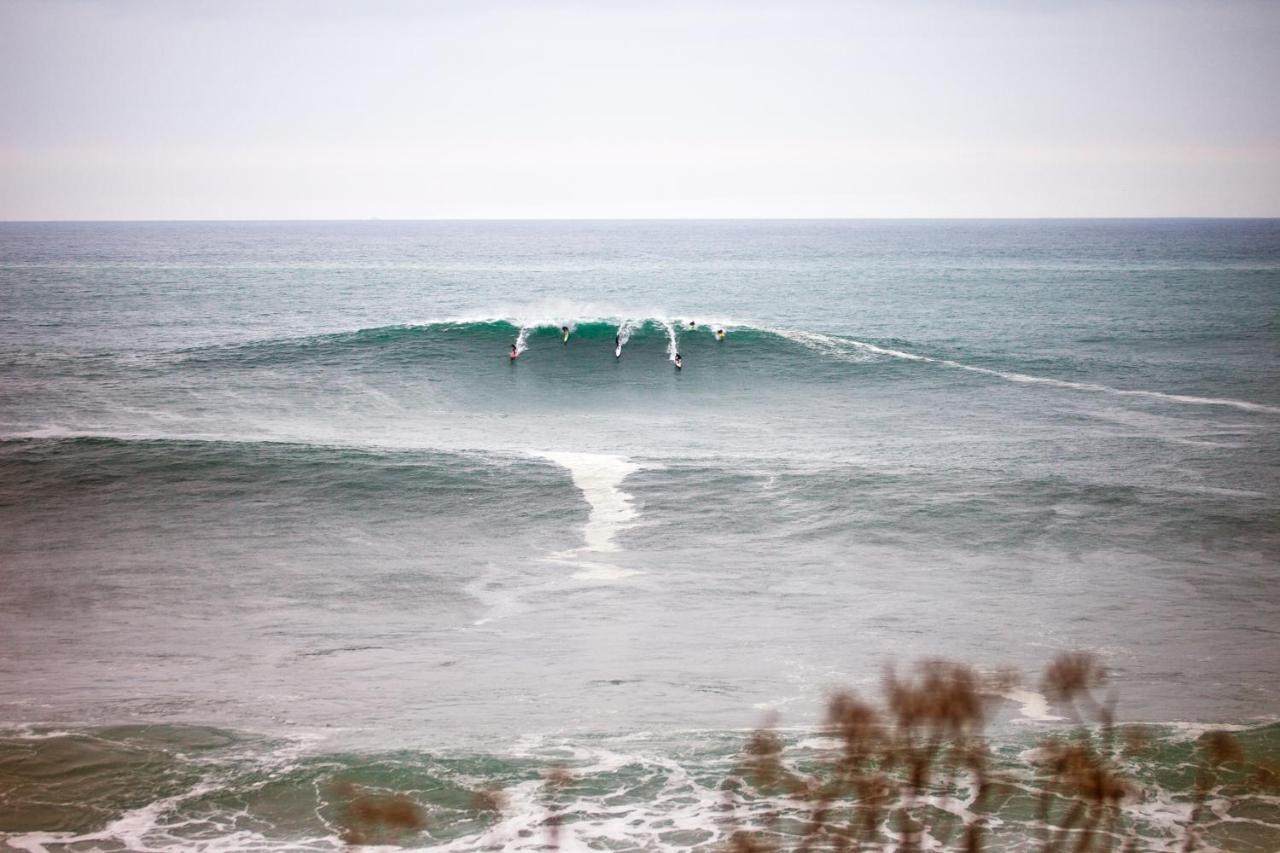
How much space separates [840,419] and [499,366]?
14049mm

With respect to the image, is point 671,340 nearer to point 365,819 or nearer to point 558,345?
point 558,345

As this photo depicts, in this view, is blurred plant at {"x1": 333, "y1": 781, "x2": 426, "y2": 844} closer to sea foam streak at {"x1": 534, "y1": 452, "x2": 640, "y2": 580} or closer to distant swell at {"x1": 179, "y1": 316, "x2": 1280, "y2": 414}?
sea foam streak at {"x1": 534, "y1": 452, "x2": 640, "y2": 580}

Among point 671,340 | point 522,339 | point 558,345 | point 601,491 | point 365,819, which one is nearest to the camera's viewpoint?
point 365,819

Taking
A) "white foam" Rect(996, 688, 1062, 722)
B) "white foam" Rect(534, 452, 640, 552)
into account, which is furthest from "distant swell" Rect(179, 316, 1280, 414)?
"white foam" Rect(996, 688, 1062, 722)

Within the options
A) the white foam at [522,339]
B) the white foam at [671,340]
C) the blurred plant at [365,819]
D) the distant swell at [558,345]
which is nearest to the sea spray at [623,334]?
the distant swell at [558,345]

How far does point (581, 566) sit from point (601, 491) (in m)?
4.83

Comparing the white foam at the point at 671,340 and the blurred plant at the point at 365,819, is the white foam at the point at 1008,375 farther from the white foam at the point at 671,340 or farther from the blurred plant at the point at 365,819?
the blurred plant at the point at 365,819

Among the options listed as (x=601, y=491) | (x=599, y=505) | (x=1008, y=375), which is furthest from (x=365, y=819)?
(x=1008, y=375)

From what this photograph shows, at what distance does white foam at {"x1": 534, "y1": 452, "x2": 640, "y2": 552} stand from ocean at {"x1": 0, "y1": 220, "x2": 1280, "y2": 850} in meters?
0.13

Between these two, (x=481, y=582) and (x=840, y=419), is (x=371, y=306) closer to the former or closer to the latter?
(x=840, y=419)

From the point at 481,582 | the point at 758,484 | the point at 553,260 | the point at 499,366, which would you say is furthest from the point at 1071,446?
the point at 553,260

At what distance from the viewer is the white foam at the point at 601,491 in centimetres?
2153

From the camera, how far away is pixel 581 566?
64.8 feet

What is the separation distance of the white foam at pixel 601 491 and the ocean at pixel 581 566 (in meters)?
0.13
